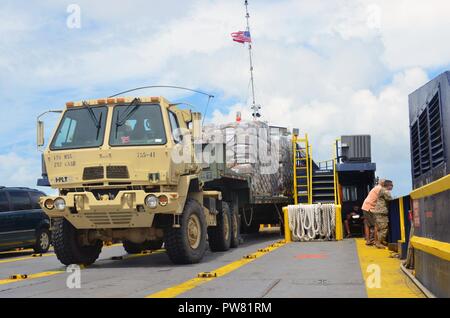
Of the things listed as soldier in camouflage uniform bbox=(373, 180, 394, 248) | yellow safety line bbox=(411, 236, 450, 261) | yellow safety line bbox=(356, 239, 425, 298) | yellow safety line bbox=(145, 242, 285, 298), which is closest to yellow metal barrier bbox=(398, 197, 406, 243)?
yellow safety line bbox=(356, 239, 425, 298)

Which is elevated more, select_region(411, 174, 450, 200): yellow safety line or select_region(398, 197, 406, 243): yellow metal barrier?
select_region(411, 174, 450, 200): yellow safety line

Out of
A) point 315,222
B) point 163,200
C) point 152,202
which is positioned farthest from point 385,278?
point 315,222

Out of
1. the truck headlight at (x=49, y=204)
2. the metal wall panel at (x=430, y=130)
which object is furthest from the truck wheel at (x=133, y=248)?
the metal wall panel at (x=430, y=130)

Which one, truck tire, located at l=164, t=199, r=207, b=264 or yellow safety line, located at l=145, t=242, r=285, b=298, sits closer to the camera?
yellow safety line, located at l=145, t=242, r=285, b=298

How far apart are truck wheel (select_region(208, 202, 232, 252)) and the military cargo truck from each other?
1.91 meters

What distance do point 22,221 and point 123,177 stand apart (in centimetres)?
605

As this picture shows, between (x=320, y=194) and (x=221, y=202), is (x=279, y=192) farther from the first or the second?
(x=221, y=202)

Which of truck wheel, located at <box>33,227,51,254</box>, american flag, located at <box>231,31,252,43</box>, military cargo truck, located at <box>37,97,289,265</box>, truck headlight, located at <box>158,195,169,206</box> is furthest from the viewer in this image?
american flag, located at <box>231,31,252,43</box>

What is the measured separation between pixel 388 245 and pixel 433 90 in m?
5.02

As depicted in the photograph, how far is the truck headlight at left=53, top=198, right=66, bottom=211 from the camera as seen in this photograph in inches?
343

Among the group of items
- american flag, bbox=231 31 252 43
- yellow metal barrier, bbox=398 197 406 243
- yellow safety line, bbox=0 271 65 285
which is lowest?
yellow safety line, bbox=0 271 65 285

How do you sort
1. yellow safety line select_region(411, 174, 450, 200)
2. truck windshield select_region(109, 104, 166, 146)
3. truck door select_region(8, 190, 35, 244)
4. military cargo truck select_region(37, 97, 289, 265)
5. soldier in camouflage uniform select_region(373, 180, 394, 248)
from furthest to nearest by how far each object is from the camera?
truck door select_region(8, 190, 35, 244) → soldier in camouflage uniform select_region(373, 180, 394, 248) → truck windshield select_region(109, 104, 166, 146) → military cargo truck select_region(37, 97, 289, 265) → yellow safety line select_region(411, 174, 450, 200)

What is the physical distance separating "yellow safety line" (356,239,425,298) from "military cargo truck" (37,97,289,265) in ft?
9.41

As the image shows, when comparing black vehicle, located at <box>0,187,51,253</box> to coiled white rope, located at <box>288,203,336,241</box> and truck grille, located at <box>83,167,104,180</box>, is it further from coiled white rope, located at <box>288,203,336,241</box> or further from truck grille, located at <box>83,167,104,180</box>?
coiled white rope, located at <box>288,203,336,241</box>
